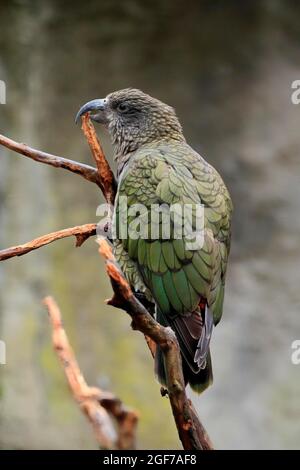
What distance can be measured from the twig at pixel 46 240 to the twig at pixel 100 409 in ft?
0.98

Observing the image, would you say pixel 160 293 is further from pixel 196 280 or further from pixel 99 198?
pixel 99 198

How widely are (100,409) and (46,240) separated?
0.78 meters

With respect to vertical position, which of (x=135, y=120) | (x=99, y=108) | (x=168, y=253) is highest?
(x=99, y=108)

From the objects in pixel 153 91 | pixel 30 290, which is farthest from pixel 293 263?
pixel 30 290

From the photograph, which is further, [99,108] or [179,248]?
[99,108]

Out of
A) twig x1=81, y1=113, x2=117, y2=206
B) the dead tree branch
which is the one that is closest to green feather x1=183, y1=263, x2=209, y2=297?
the dead tree branch

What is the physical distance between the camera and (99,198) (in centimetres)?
600

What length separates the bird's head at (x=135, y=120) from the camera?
3.54 meters

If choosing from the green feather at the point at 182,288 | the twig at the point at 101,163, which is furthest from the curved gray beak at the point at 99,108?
the green feather at the point at 182,288

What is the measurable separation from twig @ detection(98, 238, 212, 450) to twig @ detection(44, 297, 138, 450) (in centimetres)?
16

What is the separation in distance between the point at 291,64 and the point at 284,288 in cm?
176

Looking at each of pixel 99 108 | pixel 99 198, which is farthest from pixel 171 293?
pixel 99 198

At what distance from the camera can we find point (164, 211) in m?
2.96

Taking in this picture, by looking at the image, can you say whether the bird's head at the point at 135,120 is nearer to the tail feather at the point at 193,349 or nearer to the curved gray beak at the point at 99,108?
the curved gray beak at the point at 99,108
